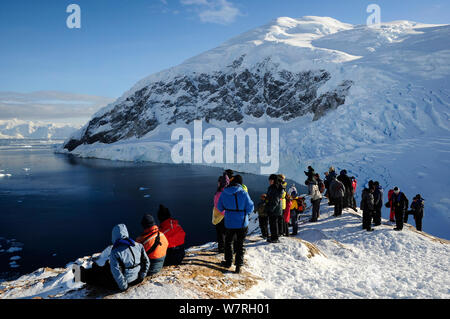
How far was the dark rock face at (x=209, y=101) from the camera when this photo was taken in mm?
65000

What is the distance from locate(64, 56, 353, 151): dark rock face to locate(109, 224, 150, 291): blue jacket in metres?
58.2

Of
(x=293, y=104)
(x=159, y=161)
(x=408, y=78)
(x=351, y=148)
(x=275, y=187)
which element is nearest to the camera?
(x=275, y=187)

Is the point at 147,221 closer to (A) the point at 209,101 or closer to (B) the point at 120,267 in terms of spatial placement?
(B) the point at 120,267

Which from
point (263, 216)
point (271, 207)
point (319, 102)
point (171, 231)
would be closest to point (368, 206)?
point (263, 216)

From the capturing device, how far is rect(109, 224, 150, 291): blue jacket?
435 cm

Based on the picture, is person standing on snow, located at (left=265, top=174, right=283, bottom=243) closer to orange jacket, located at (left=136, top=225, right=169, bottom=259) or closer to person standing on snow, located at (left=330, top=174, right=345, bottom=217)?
orange jacket, located at (left=136, top=225, right=169, bottom=259)

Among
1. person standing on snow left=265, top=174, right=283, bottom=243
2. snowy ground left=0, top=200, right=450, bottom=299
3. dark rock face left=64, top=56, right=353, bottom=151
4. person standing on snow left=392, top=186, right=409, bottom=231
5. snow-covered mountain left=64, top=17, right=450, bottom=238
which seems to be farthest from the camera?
dark rock face left=64, top=56, right=353, bottom=151

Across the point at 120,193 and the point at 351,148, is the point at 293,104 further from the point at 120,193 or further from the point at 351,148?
the point at 120,193

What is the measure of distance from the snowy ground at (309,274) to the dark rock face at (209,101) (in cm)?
5249

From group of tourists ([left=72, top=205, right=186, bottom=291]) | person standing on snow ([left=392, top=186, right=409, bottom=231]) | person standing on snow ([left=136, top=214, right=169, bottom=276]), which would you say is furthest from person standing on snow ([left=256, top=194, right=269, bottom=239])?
person standing on snow ([left=392, top=186, right=409, bottom=231])

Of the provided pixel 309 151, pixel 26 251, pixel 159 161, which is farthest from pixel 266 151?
pixel 26 251

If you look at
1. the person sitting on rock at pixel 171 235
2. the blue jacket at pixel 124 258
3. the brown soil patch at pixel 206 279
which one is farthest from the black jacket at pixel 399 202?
the blue jacket at pixel 124 258
